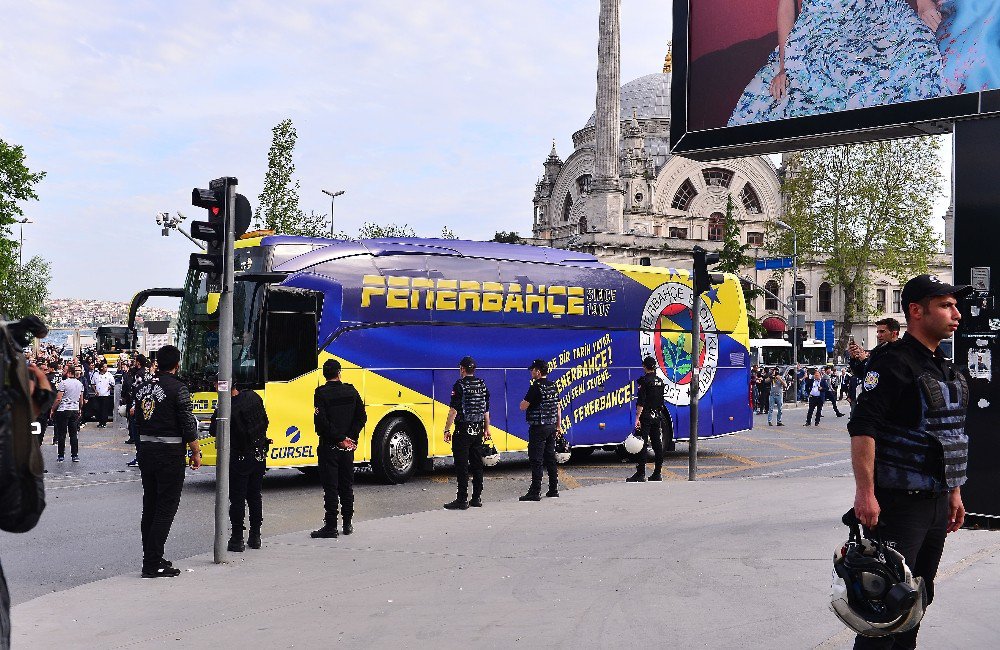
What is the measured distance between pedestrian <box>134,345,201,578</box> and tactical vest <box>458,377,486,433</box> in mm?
4414

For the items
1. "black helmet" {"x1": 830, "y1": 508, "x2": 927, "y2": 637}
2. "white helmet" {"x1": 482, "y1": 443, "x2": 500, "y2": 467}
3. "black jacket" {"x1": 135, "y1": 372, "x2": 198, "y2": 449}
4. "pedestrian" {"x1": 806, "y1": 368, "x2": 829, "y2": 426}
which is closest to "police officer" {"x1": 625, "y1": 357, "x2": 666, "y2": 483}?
"white helmet" {"x1": 482, "y1": 443, "x2": 500, "y2": 467}

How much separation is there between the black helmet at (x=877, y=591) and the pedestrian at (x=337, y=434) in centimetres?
667

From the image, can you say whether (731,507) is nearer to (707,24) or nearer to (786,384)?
(707,24)

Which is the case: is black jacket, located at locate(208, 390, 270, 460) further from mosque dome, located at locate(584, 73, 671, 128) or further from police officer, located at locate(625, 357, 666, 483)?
mosque dome, located at locate(584, 73, 671, 128)

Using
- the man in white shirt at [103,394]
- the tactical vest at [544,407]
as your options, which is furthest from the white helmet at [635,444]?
the man in white shirt at [103,394]

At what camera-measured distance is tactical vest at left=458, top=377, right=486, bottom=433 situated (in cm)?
1273

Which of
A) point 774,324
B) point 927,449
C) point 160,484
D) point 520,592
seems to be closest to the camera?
point 927,449

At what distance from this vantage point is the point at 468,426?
12812 millimetres

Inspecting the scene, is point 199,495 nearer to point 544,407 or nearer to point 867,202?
point 544,407

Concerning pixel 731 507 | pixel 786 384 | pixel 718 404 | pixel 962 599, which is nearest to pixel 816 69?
pixel 731 507

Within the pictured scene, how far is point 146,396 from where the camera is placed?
29.2 ft

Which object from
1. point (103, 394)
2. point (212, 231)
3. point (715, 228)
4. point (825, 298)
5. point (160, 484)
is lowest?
point (103, 394)

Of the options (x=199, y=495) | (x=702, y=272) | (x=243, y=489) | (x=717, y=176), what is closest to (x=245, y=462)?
(x=243, y=489)

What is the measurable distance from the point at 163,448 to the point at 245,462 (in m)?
1.24
